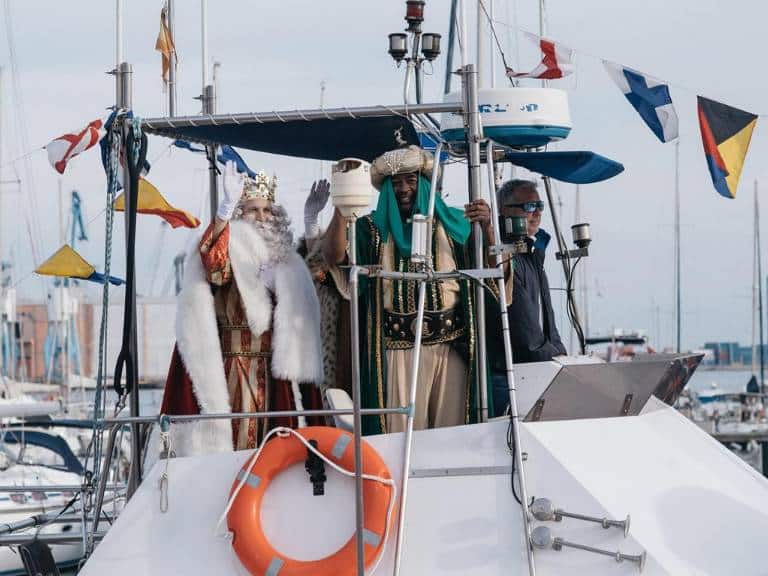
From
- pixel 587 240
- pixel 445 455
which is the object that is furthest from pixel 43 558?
pixel 587 240

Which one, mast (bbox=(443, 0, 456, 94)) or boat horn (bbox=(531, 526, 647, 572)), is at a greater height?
mast (bbox=(443, 0, 456, 94))

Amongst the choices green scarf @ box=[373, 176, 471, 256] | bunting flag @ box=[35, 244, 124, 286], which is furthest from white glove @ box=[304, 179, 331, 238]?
bunting flag @ box=[35, 244, 124, 286]

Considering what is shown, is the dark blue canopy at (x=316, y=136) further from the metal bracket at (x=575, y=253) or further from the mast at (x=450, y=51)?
the mast at (x=450, y=51)

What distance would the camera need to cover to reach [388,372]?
6.23m

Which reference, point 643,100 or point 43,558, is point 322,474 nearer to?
point 43,558

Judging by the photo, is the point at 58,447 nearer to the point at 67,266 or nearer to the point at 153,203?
the point at 153,203

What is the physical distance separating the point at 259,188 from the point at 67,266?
4.27 ft

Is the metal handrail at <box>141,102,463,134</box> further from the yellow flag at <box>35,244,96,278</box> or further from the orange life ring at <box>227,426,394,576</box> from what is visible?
the orange life ring at <box>227,426,394,576</box>

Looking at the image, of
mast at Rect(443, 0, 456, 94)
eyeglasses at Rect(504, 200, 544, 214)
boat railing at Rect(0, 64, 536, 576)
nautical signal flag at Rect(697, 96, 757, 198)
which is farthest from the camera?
mast at Rect(443, 0, 456, 94)

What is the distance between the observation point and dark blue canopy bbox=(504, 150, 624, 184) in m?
6.42

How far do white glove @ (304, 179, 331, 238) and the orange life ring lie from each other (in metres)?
1.58

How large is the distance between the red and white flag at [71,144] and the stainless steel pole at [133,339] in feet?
0.61

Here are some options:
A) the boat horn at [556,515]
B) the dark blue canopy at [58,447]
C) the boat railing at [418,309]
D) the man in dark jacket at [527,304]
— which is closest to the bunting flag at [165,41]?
A: the boat railing at [418,309]

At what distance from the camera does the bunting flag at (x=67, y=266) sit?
23.7 ft
